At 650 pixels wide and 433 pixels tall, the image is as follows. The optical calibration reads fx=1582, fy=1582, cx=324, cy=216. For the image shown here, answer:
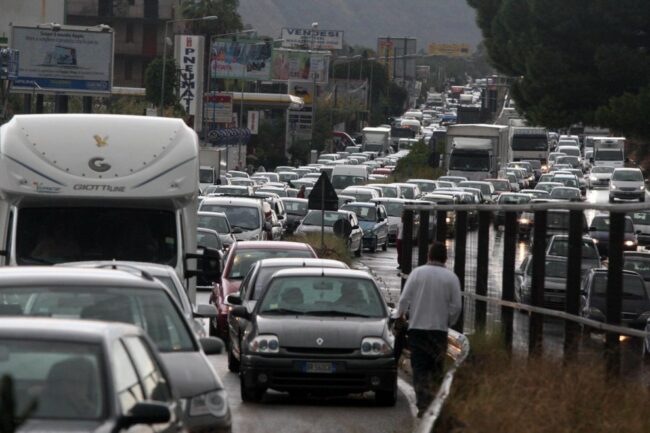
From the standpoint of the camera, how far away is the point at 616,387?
43.2ft

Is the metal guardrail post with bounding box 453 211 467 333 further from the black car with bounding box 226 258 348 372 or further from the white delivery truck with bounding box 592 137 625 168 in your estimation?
the white delivery truck with bounding box 592 137 625 168

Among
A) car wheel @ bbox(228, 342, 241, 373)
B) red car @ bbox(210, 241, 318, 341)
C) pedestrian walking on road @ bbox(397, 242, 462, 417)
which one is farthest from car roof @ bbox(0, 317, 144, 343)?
red car @ bbox(210, 241, 318, 341)

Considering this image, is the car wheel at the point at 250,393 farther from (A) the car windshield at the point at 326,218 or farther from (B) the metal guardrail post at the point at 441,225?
(A) the car windshield at the point at 326,218

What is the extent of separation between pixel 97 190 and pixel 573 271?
17.4ft

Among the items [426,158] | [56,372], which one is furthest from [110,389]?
[426,158]

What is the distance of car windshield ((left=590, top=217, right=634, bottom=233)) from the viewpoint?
49.6 feet

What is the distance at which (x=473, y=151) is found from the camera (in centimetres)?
7612

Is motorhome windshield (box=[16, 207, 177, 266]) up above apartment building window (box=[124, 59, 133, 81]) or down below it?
Answer: below

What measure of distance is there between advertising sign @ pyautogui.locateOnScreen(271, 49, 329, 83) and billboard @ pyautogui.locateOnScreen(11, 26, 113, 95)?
76619 mm

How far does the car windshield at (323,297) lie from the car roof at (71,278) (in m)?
5.93

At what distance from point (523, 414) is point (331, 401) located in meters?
6.37

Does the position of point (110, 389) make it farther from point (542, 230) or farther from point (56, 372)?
point (542, 230)

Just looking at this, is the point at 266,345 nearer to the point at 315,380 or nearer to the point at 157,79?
the point at 315,380

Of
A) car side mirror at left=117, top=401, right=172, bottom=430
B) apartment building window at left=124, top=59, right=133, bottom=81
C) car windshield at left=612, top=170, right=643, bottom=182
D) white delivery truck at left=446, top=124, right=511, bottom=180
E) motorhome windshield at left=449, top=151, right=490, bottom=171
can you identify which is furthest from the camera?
apartment building window at left=124, top=59, right=133, bottom=81
